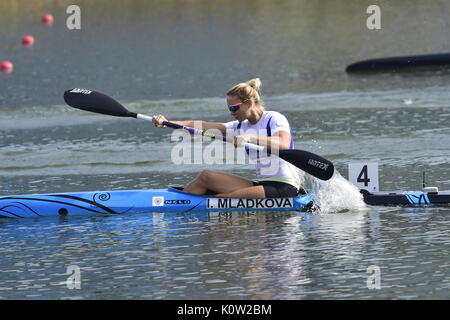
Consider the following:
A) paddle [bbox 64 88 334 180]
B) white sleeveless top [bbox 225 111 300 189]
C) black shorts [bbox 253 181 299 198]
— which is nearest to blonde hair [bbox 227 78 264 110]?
white sleeveless top [bbox 225 111 300 189]

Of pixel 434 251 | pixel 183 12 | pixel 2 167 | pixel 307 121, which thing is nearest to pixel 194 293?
pixel 434 251

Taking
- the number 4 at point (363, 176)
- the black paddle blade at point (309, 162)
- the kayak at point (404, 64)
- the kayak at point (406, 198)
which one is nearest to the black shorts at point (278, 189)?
the black paddle blade at point (309, 162)

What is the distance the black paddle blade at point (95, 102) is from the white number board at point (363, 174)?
3.66 metres

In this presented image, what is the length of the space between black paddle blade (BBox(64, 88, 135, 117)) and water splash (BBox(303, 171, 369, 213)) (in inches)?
133

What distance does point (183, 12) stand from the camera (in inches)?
2210

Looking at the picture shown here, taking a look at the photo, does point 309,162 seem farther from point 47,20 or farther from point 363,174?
point 47,20

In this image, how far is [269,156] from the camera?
1398 centimetres

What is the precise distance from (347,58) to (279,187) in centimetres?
2444

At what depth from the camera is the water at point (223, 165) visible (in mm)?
11016

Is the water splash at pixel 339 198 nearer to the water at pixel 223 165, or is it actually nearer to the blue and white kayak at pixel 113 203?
the water at pixel 223 165

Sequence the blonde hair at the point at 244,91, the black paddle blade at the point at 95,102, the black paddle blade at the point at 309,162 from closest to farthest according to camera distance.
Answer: the blonde hair at the point at 244,91 < the black paddle blade at the point at 309,162 < the black paddle blade at the point at 95,102

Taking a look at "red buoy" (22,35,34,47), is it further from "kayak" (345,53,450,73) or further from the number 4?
the number 4

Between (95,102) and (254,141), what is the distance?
3.16 metres
